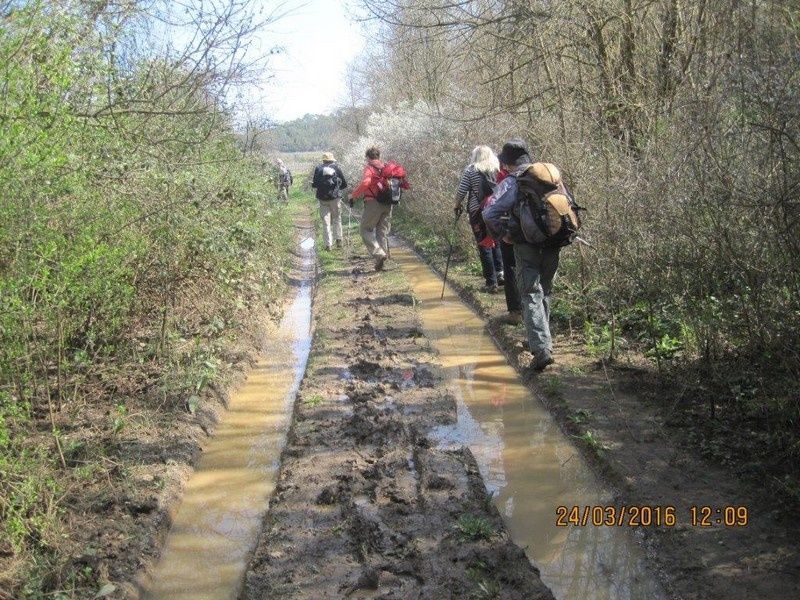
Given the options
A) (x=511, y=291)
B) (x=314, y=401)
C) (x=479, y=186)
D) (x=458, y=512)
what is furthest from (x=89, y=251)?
(x=479, y=186)

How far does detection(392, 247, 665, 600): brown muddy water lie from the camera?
13.5ft

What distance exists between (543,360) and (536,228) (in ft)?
4.15

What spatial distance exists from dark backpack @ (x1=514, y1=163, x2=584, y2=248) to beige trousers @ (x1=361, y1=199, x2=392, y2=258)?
6189 mm

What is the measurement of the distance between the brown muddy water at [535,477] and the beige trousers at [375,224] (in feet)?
14.6

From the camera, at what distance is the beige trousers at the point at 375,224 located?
13.0 meters

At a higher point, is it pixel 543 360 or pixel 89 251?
pixel 89 251

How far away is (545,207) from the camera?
6.82 metres

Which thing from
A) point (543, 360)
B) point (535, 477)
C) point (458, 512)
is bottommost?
point (535, 477)

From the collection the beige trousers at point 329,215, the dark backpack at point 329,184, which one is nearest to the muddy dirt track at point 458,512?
the dark backpack at point 329,184

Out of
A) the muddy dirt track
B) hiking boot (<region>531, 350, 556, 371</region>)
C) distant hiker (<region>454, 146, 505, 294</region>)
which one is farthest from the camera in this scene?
distant hiker (<region>454, 146, 505, 294</region>)

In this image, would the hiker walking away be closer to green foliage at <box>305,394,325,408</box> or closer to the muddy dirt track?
the muddy dirt track
